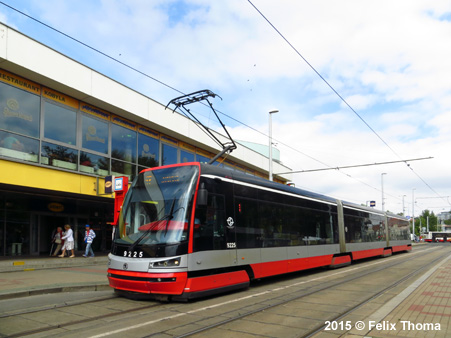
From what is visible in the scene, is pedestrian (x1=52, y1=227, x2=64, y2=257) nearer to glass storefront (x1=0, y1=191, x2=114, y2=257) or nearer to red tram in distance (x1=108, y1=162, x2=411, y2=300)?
glass storefront (x1=0, y1=191, x2=114, y2=257)

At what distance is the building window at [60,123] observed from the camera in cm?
1552

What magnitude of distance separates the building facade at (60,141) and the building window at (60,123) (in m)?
0.04

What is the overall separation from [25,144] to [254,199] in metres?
9.53

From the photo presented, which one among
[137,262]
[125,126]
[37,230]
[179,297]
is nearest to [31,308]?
[137,262]

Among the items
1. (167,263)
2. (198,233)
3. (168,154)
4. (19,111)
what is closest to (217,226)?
(198,233)

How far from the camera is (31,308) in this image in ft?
23.1

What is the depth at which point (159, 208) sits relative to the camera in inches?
322

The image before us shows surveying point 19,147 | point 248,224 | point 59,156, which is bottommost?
point 248,224

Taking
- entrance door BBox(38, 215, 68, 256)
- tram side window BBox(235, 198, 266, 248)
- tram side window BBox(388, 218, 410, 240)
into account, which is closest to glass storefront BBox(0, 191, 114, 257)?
entrance door BBox(38, 215, 68, 256)

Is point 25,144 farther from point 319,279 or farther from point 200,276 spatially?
point 319,279

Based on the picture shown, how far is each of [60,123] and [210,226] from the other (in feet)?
34.9

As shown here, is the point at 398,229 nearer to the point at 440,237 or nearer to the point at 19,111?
the point at 19,111

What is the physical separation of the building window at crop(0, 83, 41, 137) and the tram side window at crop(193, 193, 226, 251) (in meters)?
9.60

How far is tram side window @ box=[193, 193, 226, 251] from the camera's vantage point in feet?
26.5
